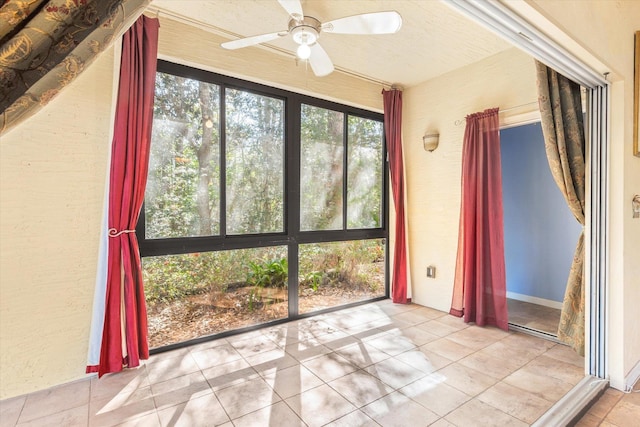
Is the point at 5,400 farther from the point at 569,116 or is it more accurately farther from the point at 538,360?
the point at 569,116

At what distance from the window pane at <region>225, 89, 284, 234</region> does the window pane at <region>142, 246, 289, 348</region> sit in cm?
32

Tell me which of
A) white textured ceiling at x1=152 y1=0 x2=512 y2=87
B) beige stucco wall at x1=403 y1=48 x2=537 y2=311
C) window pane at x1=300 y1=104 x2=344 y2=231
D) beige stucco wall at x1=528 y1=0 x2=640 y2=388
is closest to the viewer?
beige stucco wall at x1=528 y1=0 x2=640 y2=388

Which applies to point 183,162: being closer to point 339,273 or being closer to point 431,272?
point 339,273

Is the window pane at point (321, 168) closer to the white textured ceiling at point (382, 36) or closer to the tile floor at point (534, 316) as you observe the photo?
the white textured ceiling at point (382, 36)

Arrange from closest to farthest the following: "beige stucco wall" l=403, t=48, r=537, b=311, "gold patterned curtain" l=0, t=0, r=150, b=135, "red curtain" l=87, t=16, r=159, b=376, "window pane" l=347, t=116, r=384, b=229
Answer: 1. "gold patterned curtain" l=0, t=0, r=150, b=135
2. "red curtain" l=87, t=16, r=159, b=376
3. "beige stucco wall" l=403, t=48, r=537, b=311
4. "window pane" l=347, t=116, r=384, b=229

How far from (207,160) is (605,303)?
3.21 meters

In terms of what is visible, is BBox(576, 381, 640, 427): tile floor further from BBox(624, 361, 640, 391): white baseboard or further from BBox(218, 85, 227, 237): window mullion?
BBox(218, 85, 227, 237): window mullion

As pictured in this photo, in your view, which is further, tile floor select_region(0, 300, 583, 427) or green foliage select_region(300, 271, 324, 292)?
green foliage select_region(300, 271, 324, 292)

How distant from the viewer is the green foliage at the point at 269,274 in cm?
316

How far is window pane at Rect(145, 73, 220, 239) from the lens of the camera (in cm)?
260

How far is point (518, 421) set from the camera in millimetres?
1772

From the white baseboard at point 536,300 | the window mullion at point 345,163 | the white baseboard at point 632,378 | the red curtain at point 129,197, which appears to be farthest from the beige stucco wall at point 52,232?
the white baseboard at point 536,300

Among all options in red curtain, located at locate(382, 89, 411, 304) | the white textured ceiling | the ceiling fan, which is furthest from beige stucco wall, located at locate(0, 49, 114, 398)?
red curtain, located at locate(382, 89, 411, 304)

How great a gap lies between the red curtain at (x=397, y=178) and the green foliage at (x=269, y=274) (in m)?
1.43
